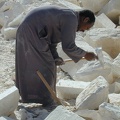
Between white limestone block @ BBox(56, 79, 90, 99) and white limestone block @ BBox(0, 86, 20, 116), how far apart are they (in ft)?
3.10

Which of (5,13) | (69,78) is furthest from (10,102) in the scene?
(5,13)

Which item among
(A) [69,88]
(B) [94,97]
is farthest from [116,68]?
(B) [94,97]

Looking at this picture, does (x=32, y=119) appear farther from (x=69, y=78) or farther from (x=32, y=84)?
(x=69, y=78)

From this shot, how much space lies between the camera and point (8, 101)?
5652 mm

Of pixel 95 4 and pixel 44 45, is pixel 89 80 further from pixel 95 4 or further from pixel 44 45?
pixel 95 4

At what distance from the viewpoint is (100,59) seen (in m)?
6.57

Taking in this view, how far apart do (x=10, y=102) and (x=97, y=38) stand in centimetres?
291

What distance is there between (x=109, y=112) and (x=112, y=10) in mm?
4909

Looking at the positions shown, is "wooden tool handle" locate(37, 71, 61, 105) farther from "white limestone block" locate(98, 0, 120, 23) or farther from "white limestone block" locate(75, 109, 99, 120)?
"white limestone block" locate(98, 0, 120, 23)

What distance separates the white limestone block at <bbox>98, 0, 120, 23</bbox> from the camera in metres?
9.70

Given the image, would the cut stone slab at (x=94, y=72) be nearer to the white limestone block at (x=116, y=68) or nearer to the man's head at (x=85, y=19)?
the white limestone block at (x=116, y=68)

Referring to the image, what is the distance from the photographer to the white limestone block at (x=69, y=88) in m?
Answer: 6.39

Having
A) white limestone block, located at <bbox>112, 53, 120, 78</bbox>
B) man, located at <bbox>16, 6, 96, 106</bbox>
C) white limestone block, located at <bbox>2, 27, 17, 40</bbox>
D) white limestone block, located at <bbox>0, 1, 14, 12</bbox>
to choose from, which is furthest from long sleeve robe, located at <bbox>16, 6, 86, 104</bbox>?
white limestone block, located at <bbox>0, 1, 14, 12</bbox>

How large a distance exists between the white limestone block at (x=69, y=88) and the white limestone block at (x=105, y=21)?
9.59ft
